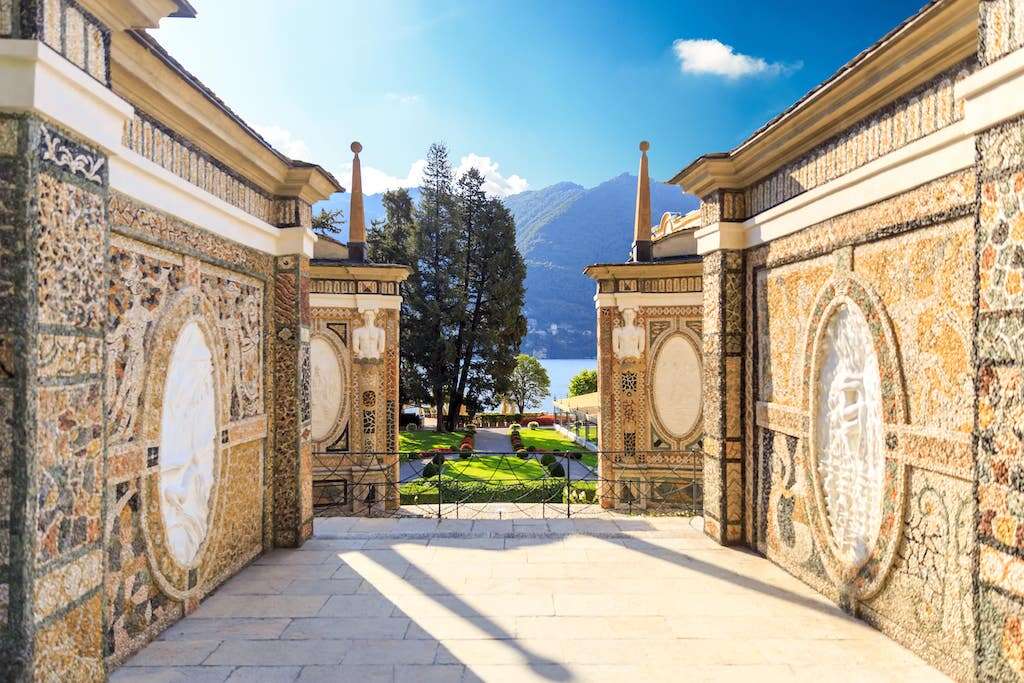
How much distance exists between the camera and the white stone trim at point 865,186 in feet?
11.9

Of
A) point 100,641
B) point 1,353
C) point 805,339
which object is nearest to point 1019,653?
point 805,339

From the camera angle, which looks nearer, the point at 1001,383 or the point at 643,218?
the point at 1001,383

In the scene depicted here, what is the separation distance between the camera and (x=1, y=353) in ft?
8.91

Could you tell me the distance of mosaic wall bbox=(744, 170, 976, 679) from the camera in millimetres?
3588

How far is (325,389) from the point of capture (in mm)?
10953

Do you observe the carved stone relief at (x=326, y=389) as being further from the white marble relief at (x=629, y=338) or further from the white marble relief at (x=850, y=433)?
the white marble relief at (x=850, y=433)

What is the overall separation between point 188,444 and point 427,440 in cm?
1796

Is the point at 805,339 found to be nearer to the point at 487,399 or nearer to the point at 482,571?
the point at 482,571

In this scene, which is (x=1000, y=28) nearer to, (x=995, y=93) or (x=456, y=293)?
(x=995, y=93)

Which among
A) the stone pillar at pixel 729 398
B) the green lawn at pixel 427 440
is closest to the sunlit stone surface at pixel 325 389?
the stone pillar at pixel 729 398

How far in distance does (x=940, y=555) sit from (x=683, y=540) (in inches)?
119

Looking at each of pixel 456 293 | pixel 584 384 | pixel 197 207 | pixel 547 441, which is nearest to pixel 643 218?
pixel 197 207

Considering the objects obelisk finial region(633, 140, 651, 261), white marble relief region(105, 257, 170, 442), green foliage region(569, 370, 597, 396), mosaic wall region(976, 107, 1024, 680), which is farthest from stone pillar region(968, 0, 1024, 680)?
green foliage region(569, 370, 597, 396)

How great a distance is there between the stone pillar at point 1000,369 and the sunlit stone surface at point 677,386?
→ 7539mm
